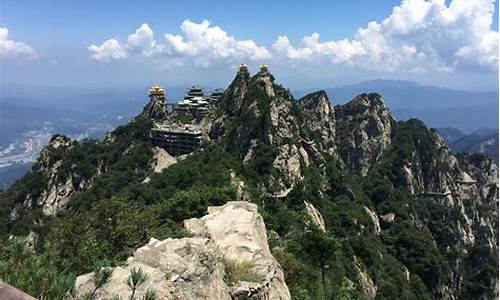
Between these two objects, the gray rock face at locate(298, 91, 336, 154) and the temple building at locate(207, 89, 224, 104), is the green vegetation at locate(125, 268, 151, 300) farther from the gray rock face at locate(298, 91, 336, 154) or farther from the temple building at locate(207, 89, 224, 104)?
the gray rock face at locate(298, 91, 336, 154)

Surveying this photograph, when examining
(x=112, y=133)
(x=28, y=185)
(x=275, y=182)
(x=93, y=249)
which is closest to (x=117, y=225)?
(x=93, y=249)

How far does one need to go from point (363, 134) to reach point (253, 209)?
77.0m

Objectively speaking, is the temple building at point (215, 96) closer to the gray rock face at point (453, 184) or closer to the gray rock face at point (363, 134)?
the gray rock face at point (363, 134)

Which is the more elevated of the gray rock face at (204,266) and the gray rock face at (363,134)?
the gray rock face at (204,266)

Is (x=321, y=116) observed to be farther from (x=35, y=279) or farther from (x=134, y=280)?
(x=35, y=279)

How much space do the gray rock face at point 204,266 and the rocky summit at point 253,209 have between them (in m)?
0.07

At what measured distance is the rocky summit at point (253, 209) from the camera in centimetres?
1997

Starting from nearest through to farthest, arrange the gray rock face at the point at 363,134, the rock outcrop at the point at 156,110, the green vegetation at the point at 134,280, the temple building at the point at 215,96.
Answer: the green vegetation at the point at 134,280, the rock outcrop at the point at 156,110, the temple building at the point at 215,96, the gray rock face at the point at 363,134

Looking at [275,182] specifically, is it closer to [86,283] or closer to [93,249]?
[93,249]

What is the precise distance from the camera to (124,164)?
74188 mm

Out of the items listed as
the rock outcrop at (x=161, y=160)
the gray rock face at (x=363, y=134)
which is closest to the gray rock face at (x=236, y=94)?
the rock outcrop at (x=161, y=160)

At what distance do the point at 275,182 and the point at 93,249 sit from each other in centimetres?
3458

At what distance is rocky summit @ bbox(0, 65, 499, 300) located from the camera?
1997cm

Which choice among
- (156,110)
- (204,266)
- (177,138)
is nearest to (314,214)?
(177,138)
